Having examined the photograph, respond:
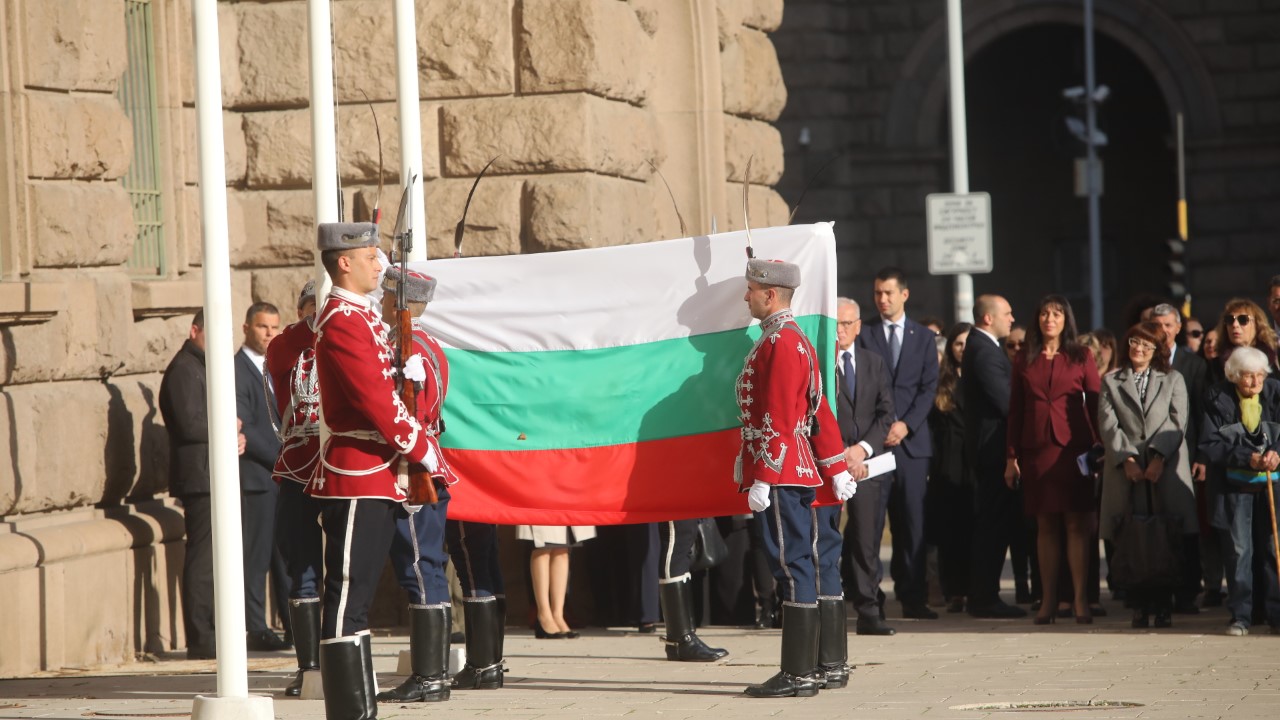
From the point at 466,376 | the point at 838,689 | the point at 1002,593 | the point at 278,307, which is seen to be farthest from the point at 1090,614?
the point at 278,307

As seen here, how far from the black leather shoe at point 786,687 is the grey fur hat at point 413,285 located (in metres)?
2.27

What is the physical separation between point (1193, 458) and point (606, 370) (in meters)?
4.18

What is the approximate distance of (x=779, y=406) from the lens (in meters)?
8.92

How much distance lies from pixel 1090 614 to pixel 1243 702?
A: 12.4 ft

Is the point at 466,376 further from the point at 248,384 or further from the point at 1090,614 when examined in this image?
the point at 1090,614

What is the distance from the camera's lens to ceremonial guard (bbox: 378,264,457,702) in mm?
8750

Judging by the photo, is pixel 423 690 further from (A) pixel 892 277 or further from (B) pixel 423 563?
(A) pixel 892 277

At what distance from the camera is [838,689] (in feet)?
30.4

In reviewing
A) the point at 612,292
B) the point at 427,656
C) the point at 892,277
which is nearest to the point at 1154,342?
the point at 892,277

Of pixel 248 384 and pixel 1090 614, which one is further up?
pixel 248 384

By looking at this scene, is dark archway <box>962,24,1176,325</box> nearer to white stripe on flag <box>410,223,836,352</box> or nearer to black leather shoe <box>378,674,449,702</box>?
white stripe on flag <box>410,223,836,352</box>

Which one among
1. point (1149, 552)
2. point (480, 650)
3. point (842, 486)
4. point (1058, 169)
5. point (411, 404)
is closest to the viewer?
point (411, 404)

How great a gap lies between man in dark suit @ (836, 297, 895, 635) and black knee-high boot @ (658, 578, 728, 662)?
5.64ft

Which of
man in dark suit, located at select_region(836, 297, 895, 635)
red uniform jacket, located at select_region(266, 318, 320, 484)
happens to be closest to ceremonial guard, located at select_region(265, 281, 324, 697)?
red uniform jacket, located at select_region(266, 318, 320, 484)
